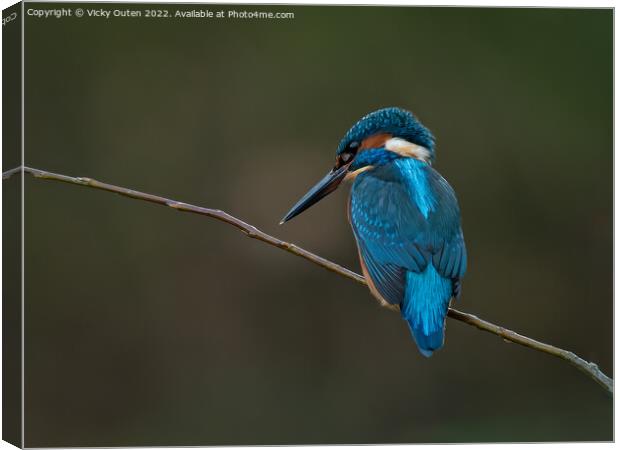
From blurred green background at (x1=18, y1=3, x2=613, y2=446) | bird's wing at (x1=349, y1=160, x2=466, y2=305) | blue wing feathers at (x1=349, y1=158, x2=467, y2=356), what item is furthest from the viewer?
blurred green background at (x1=18, y1=3, x2=613, y2=446)

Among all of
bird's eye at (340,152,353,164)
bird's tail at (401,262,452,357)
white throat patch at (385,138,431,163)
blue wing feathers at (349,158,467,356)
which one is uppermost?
white throat patch at (385,138,431,163)

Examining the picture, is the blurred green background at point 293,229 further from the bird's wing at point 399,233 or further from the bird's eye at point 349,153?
the bird's wing at point 399,233

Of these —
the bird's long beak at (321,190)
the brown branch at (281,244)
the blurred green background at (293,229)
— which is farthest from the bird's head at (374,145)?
the brown branch at (281,244)

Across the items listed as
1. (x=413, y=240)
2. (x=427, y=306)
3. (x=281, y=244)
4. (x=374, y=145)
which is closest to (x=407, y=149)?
(x=374, y=145)

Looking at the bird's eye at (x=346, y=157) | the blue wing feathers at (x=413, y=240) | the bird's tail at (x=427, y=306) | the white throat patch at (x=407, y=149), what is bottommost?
the bird's tail at (x=427, y=306)

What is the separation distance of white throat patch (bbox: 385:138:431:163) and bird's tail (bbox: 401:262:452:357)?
22.1 inches

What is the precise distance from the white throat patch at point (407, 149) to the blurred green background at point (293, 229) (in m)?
0.27

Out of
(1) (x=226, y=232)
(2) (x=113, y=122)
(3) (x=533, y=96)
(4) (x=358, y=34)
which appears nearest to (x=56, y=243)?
(2) (x=113, y=122)

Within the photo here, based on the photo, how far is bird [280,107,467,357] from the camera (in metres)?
2.85

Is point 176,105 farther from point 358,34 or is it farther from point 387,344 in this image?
point 387,344

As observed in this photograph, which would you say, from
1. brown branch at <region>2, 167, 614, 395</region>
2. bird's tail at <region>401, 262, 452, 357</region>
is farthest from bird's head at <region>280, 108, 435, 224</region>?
brown branch at <region>2, 167, 614, 395</region>

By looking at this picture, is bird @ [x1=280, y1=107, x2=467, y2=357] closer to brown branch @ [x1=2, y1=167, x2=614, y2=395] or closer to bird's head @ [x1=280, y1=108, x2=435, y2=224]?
bird's head @ [x1=280, y1=108, x2=435, y2=224]

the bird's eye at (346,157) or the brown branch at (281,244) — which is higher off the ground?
the bird's eye at (346,157)

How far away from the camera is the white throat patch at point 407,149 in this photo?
331 centimetres
